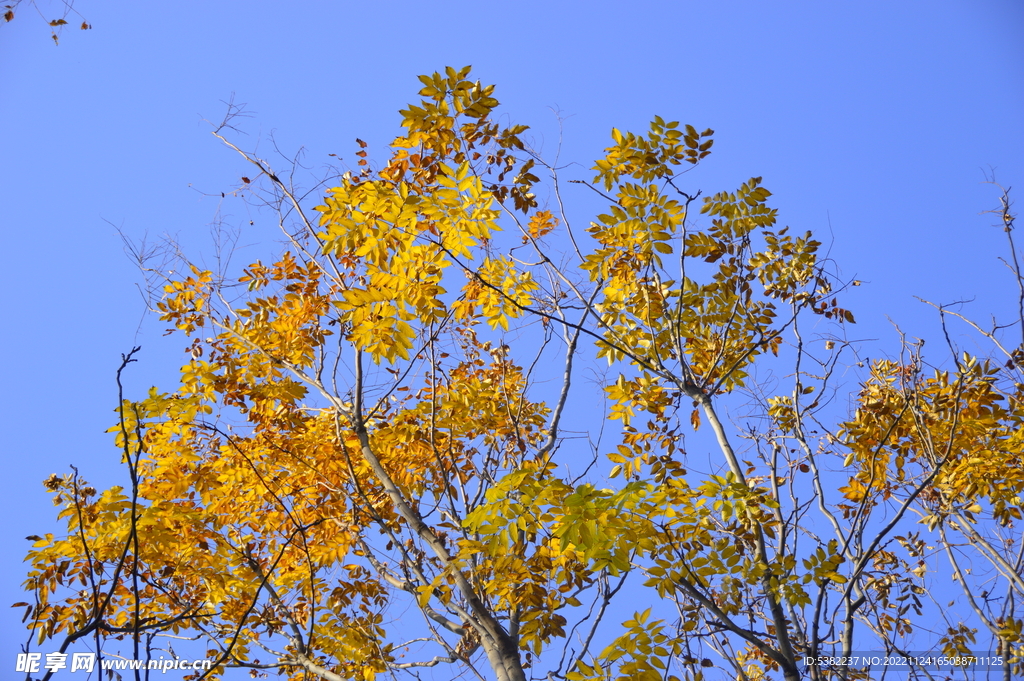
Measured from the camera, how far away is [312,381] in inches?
194

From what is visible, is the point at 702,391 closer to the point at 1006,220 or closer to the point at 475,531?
the point at 475,531

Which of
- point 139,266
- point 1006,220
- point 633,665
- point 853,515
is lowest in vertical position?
point 633,665

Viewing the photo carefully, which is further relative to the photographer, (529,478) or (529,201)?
(529,201)

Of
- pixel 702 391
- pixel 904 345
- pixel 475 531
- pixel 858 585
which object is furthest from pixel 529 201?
pixel 858 585

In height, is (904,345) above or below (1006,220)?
below

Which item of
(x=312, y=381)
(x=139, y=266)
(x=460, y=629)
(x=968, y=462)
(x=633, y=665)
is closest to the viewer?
(x=633, y=665)

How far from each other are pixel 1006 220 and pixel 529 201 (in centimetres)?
314

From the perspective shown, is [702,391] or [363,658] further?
[363,658]

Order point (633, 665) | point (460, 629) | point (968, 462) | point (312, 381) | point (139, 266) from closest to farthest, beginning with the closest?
point (633, 665) → point (968, 462) → point (460, 629) → point (312, 381) → point (139, 266)

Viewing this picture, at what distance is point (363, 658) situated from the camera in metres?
4.54

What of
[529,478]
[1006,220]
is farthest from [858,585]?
[1006,220]

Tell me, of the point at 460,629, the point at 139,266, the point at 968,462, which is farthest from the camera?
the point at 139,266

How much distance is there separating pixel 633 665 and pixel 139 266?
4550 millimetres

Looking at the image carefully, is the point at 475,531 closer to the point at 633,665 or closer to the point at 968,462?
the point at 633,665
